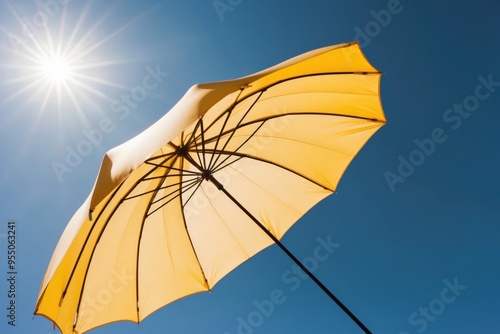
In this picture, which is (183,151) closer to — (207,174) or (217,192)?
(207,174)

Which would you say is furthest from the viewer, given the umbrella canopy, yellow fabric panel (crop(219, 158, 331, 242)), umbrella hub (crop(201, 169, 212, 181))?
yellow fabric panel (crop(219, 158, 331, 242))

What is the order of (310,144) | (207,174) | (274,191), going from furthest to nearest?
(274,191), (310,144), (207,174)

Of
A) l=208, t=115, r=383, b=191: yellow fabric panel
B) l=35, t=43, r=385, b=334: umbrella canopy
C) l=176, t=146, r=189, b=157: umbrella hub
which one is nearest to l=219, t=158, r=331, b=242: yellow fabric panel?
l=35, t=43, r=385, b=334: umbrella canopy

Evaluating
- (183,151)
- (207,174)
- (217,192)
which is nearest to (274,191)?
(217,192)

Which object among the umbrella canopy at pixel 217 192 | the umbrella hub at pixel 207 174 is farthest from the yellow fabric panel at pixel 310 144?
the umbrella hub at pixel 207 174

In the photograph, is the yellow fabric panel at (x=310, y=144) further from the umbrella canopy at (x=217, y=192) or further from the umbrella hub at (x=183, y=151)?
the umbrella hub at (x=183, y=151)

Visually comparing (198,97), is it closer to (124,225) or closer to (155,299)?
(124,225)

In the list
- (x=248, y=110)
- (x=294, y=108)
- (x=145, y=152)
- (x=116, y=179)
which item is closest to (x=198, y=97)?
(x=145, y=152)

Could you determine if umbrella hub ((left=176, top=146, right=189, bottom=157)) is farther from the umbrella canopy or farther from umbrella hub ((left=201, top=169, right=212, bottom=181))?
umbrella hub ((left=201, top=169, right=212, bottom=181))
